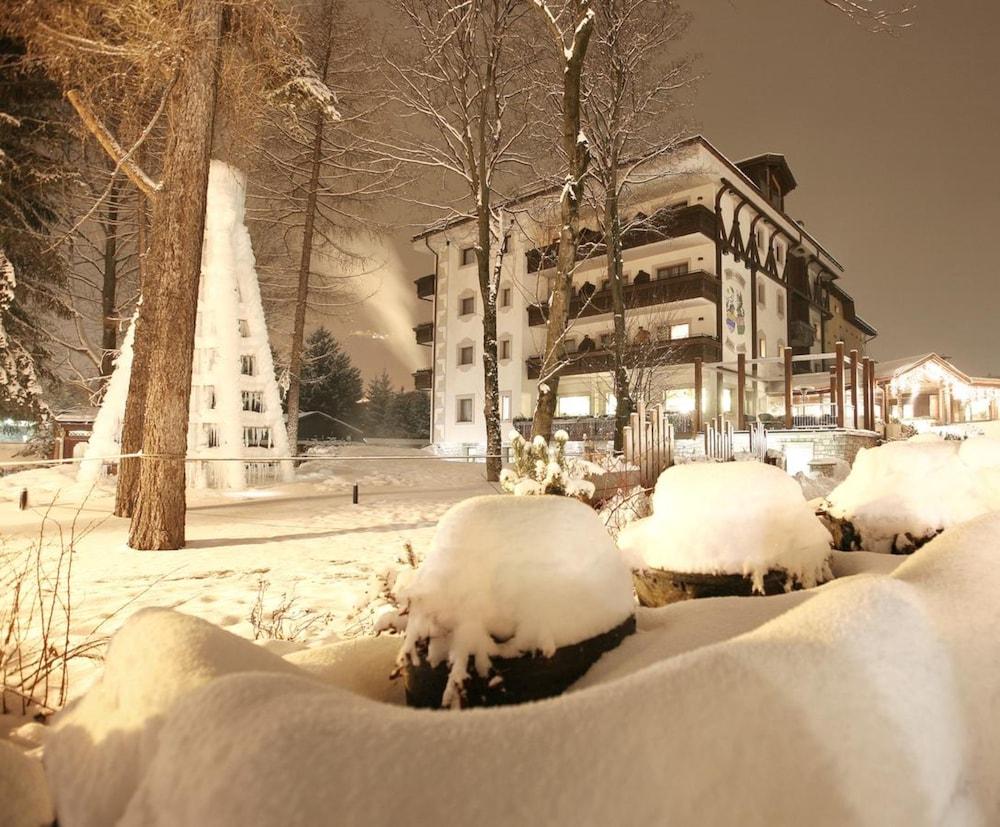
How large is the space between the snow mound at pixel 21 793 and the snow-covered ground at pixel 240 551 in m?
1.49

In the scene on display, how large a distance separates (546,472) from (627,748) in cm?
570

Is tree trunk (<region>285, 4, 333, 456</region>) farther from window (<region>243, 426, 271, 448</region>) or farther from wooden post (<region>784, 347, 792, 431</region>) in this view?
wooden post (<region>784, 347, 792, 431</region>)

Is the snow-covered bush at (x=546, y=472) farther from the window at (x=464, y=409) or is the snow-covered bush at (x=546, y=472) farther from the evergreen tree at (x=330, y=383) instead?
the evergreen tree at (x=330, y=383)

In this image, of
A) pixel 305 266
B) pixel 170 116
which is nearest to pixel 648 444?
pixel 170 116

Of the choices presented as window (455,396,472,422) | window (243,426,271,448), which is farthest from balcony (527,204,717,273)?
window (243,426,271,448)

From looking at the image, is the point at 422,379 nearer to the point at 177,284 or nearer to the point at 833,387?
the point at 833,387

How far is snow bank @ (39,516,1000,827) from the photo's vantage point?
66 cm

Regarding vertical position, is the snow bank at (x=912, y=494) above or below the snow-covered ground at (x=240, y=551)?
above

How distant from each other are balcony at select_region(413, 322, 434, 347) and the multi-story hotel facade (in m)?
0.09

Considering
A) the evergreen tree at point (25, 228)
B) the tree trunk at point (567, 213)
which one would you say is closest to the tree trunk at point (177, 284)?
the tree trunk at point (567, 213)

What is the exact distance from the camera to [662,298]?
79.9 feet

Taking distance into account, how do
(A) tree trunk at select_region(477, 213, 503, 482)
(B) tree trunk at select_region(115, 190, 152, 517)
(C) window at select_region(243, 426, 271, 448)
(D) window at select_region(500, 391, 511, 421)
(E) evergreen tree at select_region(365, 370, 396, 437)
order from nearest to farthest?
(B) tree trunk at select_region(115, 190, 152, 517), (C) window at select_region(243, 426, 271, 448), (A) tree trunk at select_region(477, 213, 503, 482), (D) window at select_region(500, 391, 511, 421), (E) evergreen tree at select_region(365, 370, 396, 437)

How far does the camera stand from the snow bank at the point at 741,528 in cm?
240

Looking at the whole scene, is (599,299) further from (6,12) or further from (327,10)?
(6,12)
